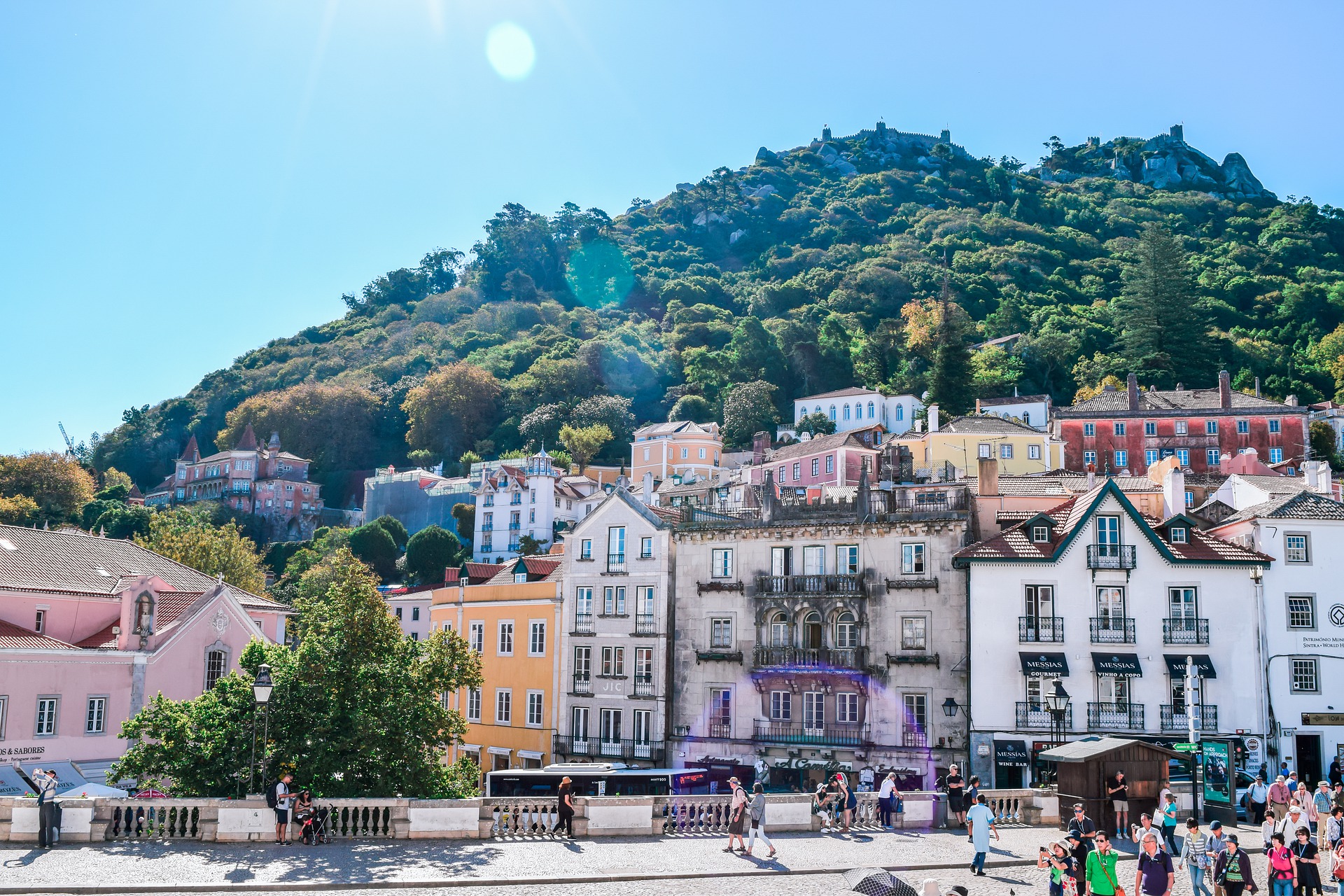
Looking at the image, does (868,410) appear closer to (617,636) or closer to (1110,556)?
(617,636)

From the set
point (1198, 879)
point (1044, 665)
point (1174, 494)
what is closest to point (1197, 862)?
point (1198, 879)

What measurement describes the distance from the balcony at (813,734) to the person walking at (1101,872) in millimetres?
22292

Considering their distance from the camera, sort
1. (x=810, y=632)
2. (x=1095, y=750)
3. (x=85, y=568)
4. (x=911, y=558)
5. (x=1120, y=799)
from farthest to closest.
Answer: (x=85, y=568) < (x=810, y=632) < (x=911, y=558) < (x=1095, y=750) < (x=1120, y=799)

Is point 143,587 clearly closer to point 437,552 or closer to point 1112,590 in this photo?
point 1112,590

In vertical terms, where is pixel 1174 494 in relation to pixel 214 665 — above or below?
above

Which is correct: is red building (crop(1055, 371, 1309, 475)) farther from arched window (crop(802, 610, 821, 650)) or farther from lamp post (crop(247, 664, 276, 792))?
lamp post (crop(247, 664, 276, 792))

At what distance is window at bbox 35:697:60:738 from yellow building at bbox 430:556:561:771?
570 inches

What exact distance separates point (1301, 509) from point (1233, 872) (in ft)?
76.0

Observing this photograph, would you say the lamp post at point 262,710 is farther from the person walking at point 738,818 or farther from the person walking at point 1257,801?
the person walking at point 1257,801

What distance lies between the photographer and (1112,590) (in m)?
36.9

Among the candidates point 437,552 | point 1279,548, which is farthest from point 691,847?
point 437,552

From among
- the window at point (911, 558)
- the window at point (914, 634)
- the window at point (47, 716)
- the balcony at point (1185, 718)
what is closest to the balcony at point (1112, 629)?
the balcony at point (1185, 718)

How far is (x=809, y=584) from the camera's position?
40.9 metres

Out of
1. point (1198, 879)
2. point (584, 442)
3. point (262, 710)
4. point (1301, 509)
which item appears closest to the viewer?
point (1198, 879)
